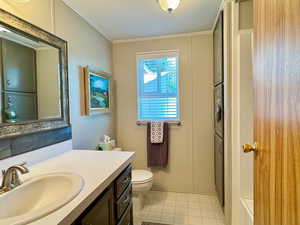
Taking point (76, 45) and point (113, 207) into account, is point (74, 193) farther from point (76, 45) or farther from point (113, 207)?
point (76, 45)

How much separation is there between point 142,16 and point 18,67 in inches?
53.0

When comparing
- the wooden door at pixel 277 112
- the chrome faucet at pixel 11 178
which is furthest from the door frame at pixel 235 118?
the chrome faucet at pixel 11 178

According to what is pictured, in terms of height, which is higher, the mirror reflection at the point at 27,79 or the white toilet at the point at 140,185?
the mirror reflection at the point at 27,79

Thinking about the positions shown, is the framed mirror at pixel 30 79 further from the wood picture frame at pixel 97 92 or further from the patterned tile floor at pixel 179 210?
the patterned tile floor at pixel 179 210

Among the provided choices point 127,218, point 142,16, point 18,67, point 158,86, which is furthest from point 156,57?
point 127,218

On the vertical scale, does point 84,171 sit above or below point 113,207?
above

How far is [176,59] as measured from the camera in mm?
2537

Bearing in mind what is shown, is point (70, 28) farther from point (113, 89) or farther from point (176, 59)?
point (176, 59)

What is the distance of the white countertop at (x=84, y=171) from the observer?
2.28 feet

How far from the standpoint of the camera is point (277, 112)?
2.21 feet

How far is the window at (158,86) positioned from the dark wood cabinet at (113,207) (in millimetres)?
1343

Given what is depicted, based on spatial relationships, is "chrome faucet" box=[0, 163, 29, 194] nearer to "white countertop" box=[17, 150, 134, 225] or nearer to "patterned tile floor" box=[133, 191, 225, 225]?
"white countertop" box=[17, 150, 134, 225]

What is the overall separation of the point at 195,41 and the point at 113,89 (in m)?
1.33

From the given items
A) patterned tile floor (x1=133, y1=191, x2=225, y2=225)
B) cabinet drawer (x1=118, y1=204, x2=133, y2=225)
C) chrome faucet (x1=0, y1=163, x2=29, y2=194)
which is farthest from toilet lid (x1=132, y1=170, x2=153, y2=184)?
chrome faucet (x1=0, y1=163, x2=29, y2=194)
